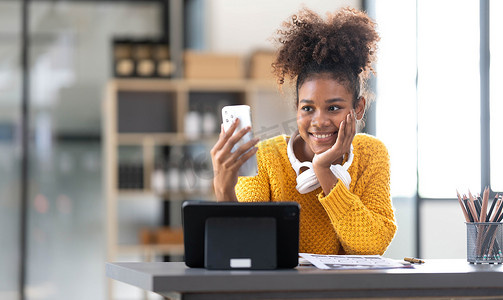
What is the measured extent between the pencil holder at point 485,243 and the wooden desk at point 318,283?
262 millimetres

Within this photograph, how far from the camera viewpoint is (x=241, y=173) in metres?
2.05

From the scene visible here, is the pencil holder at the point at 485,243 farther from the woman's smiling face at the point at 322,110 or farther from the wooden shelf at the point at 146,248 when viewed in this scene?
the wooden shelf at the point at 146,248

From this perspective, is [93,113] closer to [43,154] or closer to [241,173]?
[43,154]

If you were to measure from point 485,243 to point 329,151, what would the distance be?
47 cm

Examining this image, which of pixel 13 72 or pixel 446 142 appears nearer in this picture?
pixel 446 142

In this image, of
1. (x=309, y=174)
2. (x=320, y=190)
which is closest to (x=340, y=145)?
(x=309, y=174)

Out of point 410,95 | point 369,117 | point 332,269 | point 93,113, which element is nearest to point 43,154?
point 93,113

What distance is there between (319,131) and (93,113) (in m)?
4.77

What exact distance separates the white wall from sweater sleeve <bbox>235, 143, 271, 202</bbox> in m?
4.20

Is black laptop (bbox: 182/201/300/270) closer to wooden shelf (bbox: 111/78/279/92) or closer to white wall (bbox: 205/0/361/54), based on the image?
wooden shelf (bbox: 111/78/279/92)

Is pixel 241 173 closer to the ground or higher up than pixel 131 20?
closer to the ground

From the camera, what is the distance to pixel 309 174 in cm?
224

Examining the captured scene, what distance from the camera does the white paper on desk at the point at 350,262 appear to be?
1.83 m

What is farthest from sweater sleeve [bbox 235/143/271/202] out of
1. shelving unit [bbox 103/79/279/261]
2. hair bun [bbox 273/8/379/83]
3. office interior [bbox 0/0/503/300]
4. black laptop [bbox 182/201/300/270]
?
shelving unit [bbox 103/79/279/261]
